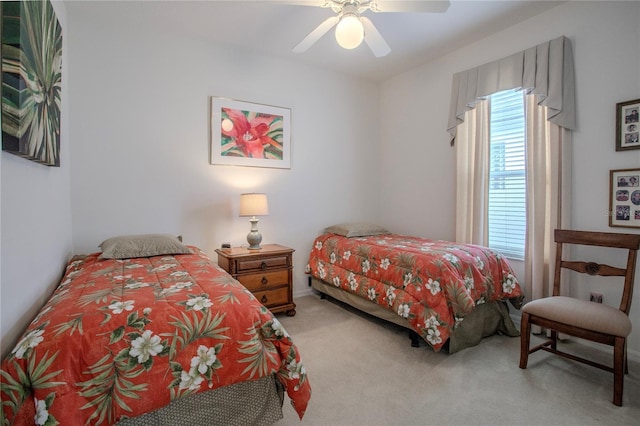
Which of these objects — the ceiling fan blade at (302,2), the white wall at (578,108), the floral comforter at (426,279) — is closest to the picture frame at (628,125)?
the white wall at (578,108)

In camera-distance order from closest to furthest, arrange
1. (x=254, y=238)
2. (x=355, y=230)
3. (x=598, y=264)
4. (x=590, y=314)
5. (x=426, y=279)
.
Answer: (x=590, y=314) → (x=598, y=264) → (x=426, y=279) → (x=254, y=238) → (x=355, y=230)

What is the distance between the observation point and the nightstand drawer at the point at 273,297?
3015 mm

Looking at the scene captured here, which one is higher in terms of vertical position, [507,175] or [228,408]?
[507,175]

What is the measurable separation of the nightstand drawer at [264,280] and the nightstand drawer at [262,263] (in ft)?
0.19

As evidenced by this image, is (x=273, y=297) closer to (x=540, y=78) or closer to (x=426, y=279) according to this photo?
(x=426, y=279)

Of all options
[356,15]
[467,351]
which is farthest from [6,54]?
[467,351]

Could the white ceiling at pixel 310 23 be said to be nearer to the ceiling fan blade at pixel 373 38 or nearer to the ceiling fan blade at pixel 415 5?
the ceiling fan blade at pixel 373 38

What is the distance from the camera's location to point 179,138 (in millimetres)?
3102

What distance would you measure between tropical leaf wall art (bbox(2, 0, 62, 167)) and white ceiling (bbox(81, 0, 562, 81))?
106 cm

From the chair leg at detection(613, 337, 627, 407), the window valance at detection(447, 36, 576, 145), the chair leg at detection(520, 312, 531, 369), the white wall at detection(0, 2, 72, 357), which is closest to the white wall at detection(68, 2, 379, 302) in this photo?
the white wall at detection(0, 2, 72, 357)

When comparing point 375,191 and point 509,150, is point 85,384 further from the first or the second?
point 375,191

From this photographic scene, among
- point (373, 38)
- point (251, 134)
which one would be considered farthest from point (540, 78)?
point (251, 134)

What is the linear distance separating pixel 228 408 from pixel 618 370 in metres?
2.08

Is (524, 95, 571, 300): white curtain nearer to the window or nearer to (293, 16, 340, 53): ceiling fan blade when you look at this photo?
the window
